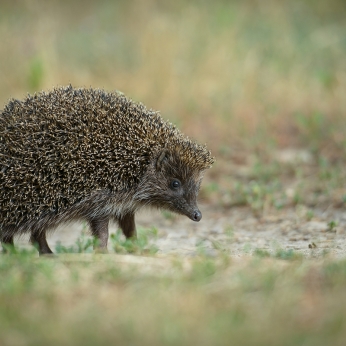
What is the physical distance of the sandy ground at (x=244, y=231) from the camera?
686cm

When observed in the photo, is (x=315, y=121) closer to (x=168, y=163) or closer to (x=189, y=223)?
(x=189, y=223)

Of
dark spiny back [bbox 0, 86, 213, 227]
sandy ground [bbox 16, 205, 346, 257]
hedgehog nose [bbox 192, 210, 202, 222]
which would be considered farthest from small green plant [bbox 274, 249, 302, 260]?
dark spiny back [bbox 0, 86, 213, 227]

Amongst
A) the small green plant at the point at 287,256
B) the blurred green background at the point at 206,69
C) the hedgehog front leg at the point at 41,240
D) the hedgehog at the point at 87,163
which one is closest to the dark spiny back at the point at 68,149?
the hedgehog at the point at 87,163

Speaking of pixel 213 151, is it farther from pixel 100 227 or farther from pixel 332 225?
pixel 100 227

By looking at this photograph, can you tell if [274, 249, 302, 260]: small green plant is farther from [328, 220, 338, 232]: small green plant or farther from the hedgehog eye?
[328, 220, 338, 232]: small green plant

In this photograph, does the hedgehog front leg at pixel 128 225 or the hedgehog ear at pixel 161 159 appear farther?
the hedgehog front leg at pixel 128 225

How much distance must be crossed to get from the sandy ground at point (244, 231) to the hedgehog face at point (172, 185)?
38 centimetres

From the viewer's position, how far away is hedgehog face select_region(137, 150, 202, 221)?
671 cm

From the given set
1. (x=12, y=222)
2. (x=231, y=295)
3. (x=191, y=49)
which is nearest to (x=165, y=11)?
(x=191, y=49)

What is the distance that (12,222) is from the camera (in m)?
6.17

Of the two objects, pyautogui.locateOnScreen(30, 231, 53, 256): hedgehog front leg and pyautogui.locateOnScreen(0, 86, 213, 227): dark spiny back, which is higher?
pyautogui.locateOnScreen(0, 86, 213, 227): dark spiny back

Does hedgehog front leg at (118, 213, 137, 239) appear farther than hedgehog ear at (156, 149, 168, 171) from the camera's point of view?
Yes

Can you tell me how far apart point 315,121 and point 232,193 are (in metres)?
2.47

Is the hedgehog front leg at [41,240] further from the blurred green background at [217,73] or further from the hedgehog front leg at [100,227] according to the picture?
the blurred green background at [217,73]
